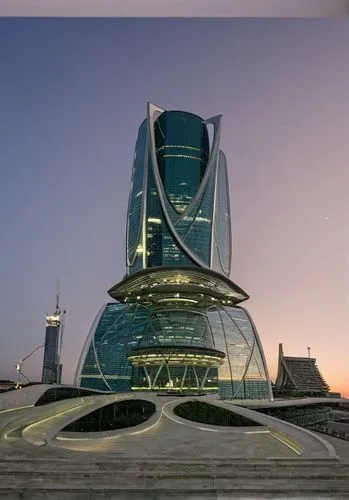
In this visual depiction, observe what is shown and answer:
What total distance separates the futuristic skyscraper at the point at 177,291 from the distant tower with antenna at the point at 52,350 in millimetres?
4658

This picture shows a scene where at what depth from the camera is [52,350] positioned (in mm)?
20828

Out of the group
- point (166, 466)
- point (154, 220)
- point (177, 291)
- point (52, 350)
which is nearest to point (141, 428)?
point (166, 466)

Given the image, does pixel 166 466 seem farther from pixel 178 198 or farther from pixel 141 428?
pixel 178 198

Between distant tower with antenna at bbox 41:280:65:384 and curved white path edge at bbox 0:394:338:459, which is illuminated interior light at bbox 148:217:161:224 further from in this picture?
curved white path edge at bbox 0:394:338:459

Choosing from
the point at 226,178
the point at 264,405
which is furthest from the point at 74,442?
the point at 226,178

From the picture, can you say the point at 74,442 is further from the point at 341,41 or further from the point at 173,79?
the point at 173,79

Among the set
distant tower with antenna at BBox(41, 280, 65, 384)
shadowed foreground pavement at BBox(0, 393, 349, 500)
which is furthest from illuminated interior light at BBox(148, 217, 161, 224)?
shadowed foreground pavement at BBox(0, 393, 349, 500)

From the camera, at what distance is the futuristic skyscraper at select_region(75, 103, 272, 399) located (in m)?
24.4

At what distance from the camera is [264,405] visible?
1886 centimetres

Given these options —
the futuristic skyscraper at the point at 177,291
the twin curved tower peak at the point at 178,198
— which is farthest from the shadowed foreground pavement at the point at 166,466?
the twin curved tower peak at the point at 178,198

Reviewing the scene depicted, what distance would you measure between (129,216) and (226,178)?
8.45m

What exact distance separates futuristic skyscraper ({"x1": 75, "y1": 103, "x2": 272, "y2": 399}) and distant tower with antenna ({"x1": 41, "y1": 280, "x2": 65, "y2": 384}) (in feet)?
15.3

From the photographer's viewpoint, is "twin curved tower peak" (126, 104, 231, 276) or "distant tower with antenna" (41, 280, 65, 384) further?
"twin curved tower peak" (126, 104, 231, 276)

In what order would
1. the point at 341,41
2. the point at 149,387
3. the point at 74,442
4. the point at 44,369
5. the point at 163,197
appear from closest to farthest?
the point at 341,41 → the point at 74,442 → the point at 44,369 → the point at 149,387 → the point at 163,197
